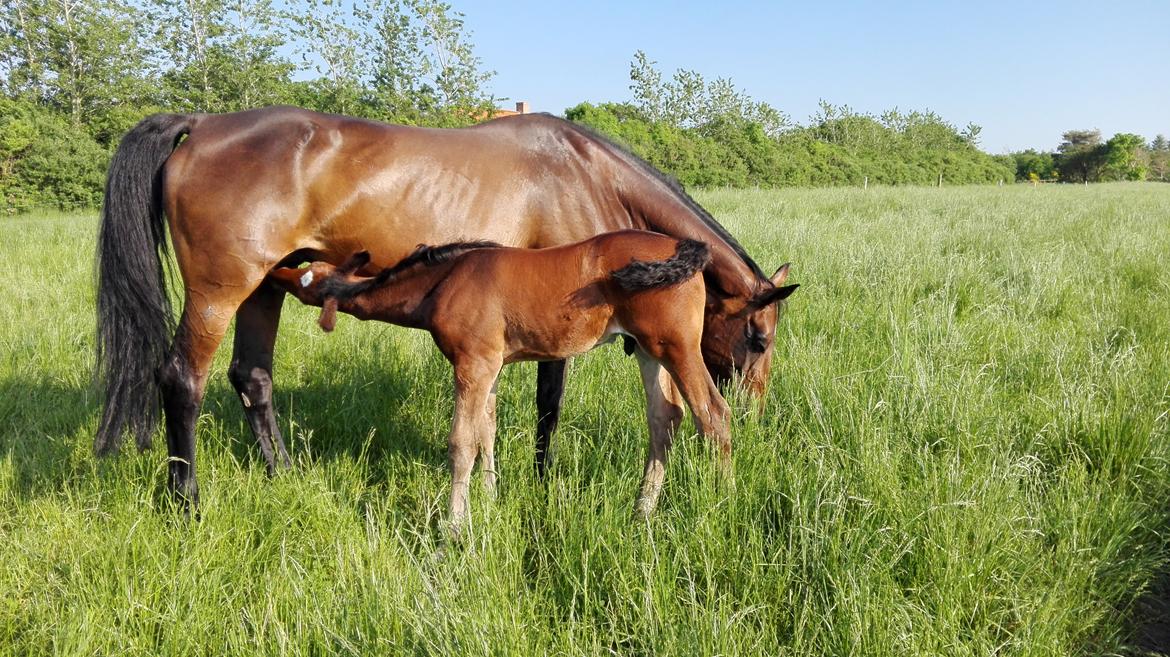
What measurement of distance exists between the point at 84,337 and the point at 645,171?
16.4 ft

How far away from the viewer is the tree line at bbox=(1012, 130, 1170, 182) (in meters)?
59.7

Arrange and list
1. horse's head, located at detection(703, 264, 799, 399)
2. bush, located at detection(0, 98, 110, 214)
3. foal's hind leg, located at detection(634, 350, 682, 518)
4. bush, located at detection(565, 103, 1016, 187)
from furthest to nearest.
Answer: bush, located at detection(565, 103, 1016, 187) → bush, located at detection(0, 98, 110, 214) → horse's head, located at detection(703, 264, 799, 399) → foal's hind leg, located at detection(634, 350, 682, 518)

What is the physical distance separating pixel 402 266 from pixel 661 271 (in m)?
1.11

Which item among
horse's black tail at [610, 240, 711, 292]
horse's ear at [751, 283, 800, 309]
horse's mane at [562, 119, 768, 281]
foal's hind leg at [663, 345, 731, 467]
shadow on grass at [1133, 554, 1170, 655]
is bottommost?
shadow on grass at [1133, 554, 1170, 655]

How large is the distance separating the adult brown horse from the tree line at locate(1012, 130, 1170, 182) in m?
67.9

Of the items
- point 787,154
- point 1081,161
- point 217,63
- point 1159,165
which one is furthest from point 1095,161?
point 217,63

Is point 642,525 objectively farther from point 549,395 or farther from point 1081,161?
point 1081,161

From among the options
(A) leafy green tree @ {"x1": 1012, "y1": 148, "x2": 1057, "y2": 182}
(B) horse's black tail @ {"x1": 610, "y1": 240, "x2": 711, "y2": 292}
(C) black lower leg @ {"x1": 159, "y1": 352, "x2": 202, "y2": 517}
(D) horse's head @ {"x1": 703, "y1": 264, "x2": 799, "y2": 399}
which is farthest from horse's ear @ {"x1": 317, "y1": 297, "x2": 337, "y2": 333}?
(A) leafy green tree @ {"x1": 1012, "y1": 148, "x2": 1057, "y2": 182}

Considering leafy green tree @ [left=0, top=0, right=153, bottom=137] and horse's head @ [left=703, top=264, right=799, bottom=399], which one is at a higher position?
leafy green tree @ [left=0, top=0, right=153, bottom=137]

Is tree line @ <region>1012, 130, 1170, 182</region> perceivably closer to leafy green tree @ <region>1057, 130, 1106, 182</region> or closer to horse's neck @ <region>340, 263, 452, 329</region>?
leafy green tree @ <region>1057, 130, 1106, 182</region>

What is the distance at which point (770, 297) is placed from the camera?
3.14 m

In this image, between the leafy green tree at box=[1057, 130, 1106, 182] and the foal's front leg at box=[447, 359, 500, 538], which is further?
the leafy green tree at box=[1057, 130, 1106, 182]

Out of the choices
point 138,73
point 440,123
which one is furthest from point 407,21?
point 138,73

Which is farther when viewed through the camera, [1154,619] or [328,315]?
[328,315]
